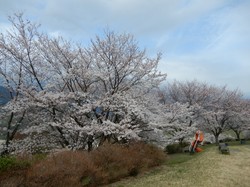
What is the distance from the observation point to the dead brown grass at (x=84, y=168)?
7707 millimetres

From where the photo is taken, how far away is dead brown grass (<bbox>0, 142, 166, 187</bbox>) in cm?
771

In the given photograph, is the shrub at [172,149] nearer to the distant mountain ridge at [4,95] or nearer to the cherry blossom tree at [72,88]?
the cherry blossom tree at [72,88]

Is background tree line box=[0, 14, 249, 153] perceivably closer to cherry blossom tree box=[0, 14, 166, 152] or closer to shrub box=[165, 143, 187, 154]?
cherry blossom tree box=[0, 14, 166, 152]

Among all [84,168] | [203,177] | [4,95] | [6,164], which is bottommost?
[203,177]

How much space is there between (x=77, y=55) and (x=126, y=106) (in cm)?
436

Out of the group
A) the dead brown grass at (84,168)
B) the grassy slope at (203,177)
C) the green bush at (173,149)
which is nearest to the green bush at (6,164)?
the dead brown grass at (84,168)

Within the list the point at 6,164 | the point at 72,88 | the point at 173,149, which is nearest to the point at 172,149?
the point at 173,149

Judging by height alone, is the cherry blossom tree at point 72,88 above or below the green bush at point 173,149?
above

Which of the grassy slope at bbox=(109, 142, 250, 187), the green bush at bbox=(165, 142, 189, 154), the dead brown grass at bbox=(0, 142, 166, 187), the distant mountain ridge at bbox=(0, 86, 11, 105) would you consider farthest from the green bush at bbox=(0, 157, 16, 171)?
the green bush at bbox=(165, 142, 189, 154)

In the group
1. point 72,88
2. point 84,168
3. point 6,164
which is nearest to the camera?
point 6,164

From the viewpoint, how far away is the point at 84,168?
9.32 m

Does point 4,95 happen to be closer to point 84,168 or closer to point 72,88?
point 72,88

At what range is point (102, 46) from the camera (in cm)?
1542

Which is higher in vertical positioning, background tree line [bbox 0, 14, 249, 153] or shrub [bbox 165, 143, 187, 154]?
background tree line [bbox 0, 14, 249, 153]
